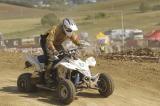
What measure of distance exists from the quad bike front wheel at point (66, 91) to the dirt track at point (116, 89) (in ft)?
0.65

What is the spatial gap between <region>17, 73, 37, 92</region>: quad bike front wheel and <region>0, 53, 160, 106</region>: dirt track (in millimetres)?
154

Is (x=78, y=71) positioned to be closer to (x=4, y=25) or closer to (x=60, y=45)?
(x=60, y=45)

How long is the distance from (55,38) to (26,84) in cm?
145

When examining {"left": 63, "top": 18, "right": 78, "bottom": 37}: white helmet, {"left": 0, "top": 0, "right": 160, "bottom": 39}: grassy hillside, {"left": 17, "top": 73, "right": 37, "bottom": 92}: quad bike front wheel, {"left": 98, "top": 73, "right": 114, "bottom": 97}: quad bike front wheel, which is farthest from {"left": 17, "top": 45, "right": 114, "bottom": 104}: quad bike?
{"left": 0, "top": 0, "right": 160, "bottom": 39}: grassy hillside

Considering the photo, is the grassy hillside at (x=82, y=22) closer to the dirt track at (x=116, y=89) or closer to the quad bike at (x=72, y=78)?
the dirt track at (x=116, y=89)

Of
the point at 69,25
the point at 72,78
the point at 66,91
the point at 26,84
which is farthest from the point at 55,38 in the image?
the point at 26,84

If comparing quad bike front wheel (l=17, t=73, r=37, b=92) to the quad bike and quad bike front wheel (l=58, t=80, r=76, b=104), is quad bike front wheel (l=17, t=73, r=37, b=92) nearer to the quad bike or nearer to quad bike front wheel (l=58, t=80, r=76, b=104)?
the quad bike

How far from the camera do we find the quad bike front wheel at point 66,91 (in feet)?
31.0

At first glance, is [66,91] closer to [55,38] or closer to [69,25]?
[55,38]

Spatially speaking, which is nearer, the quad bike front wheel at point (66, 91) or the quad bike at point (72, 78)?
the quad bike front wheel at point (66, 91)

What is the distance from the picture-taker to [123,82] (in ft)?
40.4

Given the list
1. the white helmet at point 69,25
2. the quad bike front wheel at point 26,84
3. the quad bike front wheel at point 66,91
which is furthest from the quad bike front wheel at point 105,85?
the quad bike front wheel at point 26,84

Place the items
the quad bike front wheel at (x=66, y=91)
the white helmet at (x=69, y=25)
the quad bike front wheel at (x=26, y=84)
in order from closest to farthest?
the quad bike front wheel at (x=66, y=91) < the white helmet at (x=69, y=25) < the quad bike front wheel at (x=26, y=84)

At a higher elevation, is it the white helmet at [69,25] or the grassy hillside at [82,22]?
the grassy hillside at [82,22]
